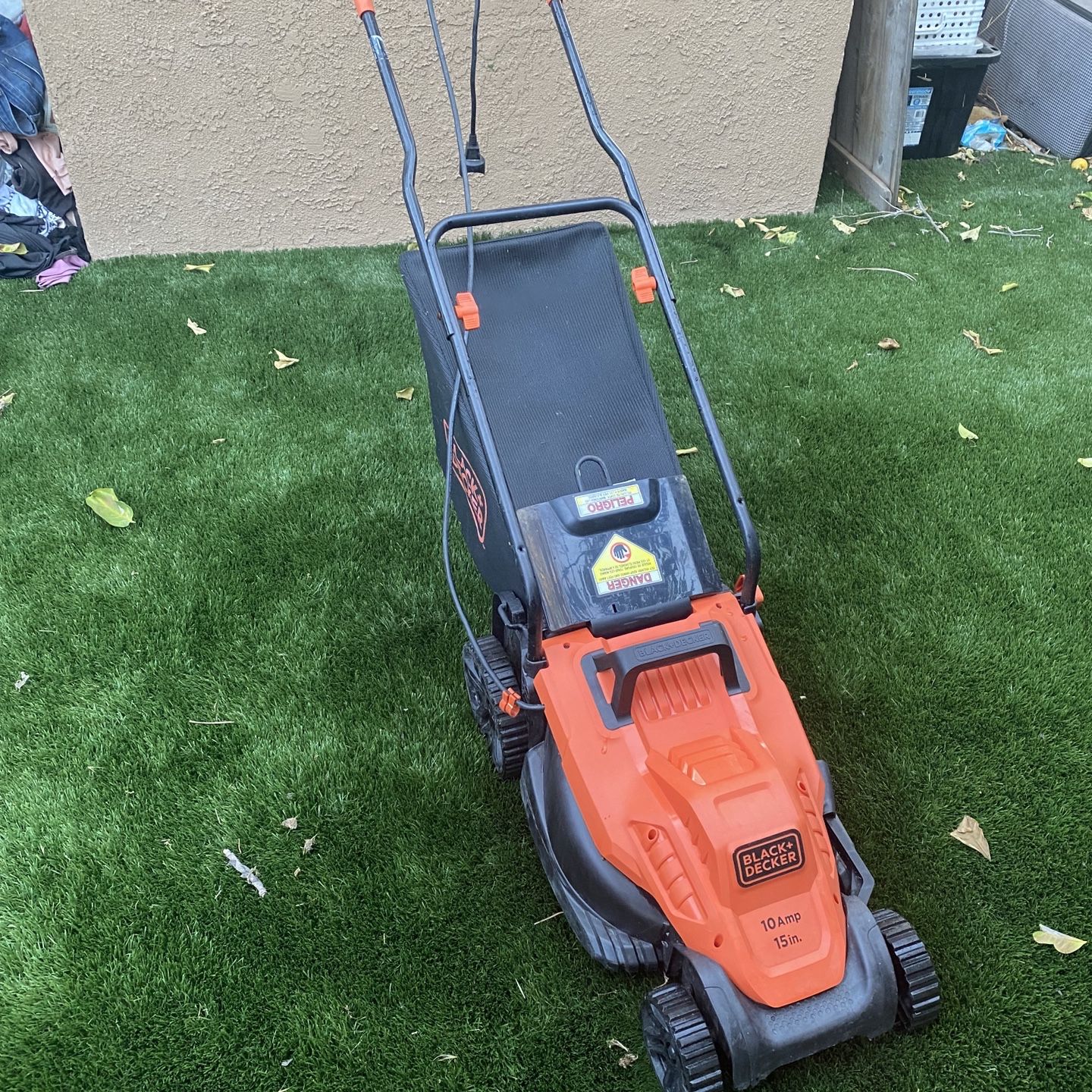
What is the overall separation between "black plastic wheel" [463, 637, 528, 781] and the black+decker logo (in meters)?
0.63

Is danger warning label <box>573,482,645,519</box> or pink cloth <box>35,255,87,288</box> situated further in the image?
pink cloth <box>35,255,87,288</box>

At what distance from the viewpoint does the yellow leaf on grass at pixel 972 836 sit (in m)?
1.96

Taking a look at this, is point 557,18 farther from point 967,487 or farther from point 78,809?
point 78,809

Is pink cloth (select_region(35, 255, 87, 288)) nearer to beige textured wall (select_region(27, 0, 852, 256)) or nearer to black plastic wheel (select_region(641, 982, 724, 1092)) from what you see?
beige textured wall (select_region(27, 0, 852, 256))

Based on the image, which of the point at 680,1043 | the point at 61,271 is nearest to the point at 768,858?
the point at 680,1043

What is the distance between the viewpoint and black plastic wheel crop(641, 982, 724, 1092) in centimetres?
143

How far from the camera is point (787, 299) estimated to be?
391cm

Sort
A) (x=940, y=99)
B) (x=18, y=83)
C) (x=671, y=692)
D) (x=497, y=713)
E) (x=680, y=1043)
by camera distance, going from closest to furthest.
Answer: (x=680, y=1043) → (x=671, y=692) → (x=497, y=713) → (x=18, y=83) → (x=940, y=99)

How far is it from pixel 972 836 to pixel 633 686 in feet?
2.88

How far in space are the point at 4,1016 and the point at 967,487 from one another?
2712 mm

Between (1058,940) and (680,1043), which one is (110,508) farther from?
(1058,940)

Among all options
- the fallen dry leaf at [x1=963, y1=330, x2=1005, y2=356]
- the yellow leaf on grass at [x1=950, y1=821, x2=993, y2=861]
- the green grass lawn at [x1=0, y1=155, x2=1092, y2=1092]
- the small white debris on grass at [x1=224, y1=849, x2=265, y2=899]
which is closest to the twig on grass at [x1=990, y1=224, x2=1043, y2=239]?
the green grass lawn at [x1=0, y1=155, x2=1092, y2=1092]

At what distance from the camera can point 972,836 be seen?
198 centimetres

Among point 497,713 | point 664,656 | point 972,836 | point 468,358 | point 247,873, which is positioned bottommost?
point 247,873
